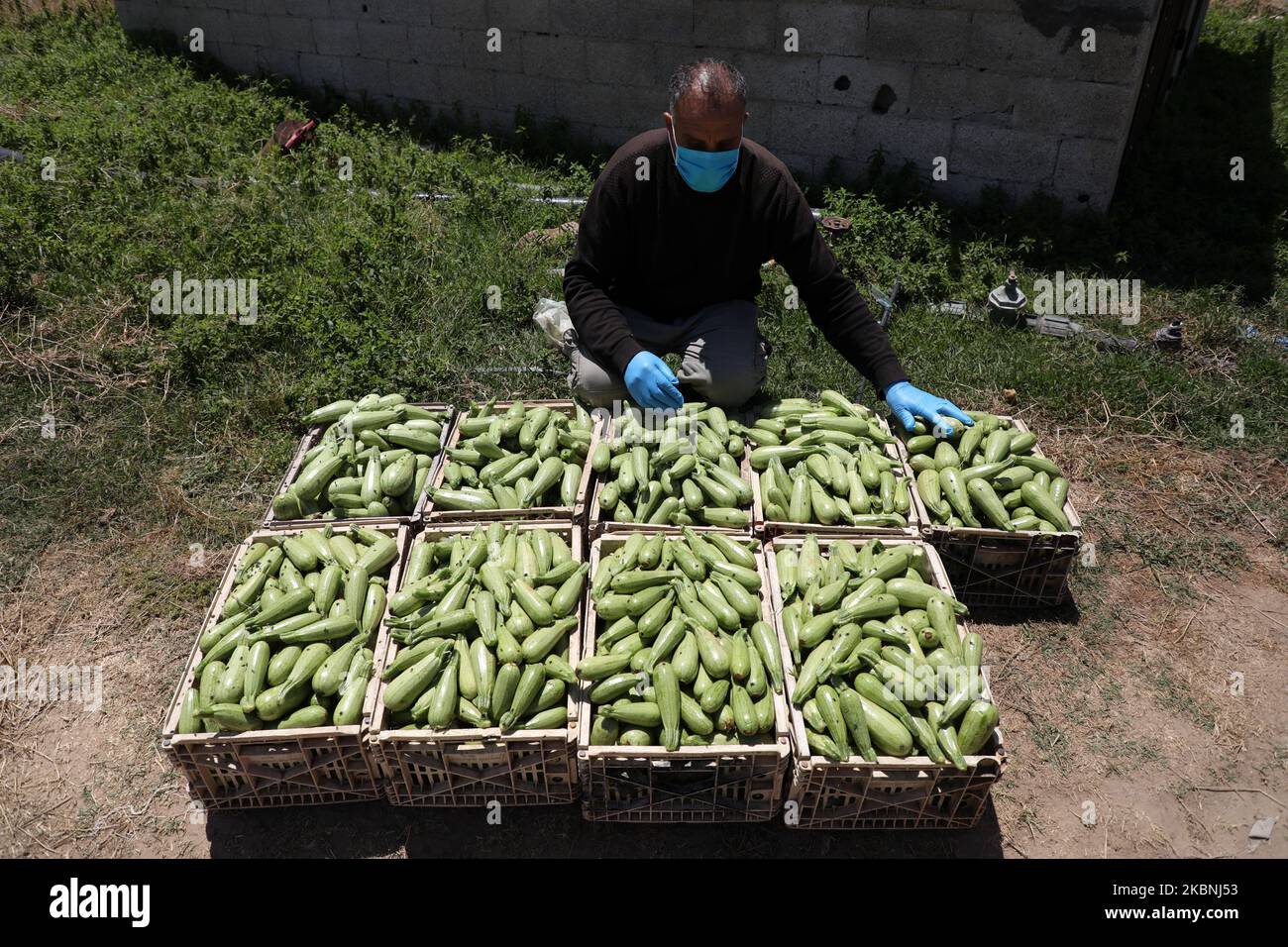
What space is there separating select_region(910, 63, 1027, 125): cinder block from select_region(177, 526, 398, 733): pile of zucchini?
23.8 ft

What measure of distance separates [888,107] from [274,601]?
25.8 feet

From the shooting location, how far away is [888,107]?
8.88 metres

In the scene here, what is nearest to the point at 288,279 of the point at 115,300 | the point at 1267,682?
the point at 115,300

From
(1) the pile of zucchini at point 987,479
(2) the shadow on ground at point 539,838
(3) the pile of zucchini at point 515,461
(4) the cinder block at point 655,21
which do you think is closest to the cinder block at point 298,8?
(4) the cinder block at point 655,21

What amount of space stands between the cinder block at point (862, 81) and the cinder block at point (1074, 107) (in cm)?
111

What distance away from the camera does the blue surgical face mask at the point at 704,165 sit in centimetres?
470

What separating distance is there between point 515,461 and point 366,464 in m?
0.92

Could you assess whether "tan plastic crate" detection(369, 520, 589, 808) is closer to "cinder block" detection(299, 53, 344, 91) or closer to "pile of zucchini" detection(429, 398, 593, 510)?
"pile of zucchini" detection(429, 398, 593, 510)

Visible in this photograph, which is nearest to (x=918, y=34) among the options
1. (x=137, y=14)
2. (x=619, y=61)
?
(x=619, y=61)

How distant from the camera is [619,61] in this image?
980 centimetres

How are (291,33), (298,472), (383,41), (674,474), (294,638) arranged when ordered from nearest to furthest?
1. (294,638)
2. (674,474)
3. (298,472)
4. (383,41)
5. (291,33)

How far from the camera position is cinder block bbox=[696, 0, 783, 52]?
8.86 meters

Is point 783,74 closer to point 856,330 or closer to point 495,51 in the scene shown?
point 495,51

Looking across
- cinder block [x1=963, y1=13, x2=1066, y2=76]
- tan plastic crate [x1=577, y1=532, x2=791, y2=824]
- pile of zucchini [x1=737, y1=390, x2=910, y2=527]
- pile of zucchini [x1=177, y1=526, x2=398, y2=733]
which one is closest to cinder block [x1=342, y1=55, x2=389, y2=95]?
cinder block [x1=963, y1=13, x2=1066, y2=76]
